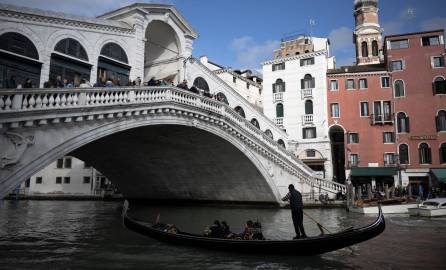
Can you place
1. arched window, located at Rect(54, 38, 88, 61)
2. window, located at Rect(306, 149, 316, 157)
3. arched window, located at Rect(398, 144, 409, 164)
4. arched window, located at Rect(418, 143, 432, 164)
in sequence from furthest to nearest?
window, located at Rect(306, 149, 316, 157) → arched window, located at Rect(398, 144, 409, 164) → arched window, located at Rect(418, 143, 432, 164) → arched window, located at Rect(54, 38, 88, 61)

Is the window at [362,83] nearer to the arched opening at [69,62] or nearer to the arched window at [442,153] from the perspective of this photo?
the arched window at [442,153]

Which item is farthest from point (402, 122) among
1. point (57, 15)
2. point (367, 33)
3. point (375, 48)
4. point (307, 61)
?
point (57, 15)

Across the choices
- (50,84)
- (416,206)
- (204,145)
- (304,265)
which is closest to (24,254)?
(50,84)

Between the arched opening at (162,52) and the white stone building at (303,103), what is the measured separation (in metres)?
10.7

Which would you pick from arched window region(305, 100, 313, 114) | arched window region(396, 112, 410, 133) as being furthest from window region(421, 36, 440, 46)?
arched window region(305, 100, 313, 114)

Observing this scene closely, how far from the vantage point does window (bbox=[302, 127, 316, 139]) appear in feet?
83.6

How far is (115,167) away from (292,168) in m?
9.46

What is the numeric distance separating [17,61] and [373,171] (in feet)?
66.0

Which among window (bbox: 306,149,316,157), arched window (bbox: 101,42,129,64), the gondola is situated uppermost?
arched window (bbox: 101,42,129,64)

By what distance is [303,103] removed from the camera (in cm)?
2589

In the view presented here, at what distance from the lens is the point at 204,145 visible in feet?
56.9

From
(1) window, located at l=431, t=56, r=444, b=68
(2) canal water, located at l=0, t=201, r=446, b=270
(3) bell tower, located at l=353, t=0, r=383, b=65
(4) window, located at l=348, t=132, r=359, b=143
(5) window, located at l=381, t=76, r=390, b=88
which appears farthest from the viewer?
(3) bell tower, located at l=353, t=0, r=383, b=65

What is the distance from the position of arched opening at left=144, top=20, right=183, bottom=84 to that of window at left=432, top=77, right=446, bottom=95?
1610cm

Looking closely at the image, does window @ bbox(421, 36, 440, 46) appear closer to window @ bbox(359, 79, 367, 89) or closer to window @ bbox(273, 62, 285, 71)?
window @ bbox(359, 79, 367, 89)
